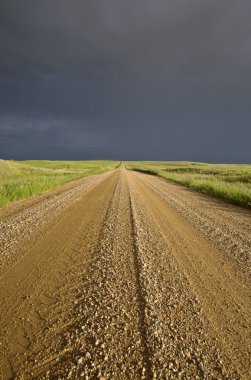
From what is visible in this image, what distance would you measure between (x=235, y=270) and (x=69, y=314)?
3.24m

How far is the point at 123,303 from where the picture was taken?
3.35 m

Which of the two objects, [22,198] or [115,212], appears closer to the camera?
[115,212]

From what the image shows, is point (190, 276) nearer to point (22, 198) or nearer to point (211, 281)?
point (211, 281)

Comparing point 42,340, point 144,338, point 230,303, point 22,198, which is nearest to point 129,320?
point 144,338

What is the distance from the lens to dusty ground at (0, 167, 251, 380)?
2398mm

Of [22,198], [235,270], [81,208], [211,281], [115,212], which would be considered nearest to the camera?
[211,281]

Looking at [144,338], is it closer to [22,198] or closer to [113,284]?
[113,284]

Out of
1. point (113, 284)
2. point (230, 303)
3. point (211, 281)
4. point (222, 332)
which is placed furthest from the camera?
point (211, 281)

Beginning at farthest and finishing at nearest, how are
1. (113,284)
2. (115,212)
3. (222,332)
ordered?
1. (115,212)
2. (113,284)
3. (222,332)

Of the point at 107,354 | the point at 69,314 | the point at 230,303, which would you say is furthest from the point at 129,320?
the point at 230,303

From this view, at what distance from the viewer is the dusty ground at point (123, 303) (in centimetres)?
240

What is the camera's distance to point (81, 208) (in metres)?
9.73

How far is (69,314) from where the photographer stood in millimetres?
3113

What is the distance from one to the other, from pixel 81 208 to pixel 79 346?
7.33m
